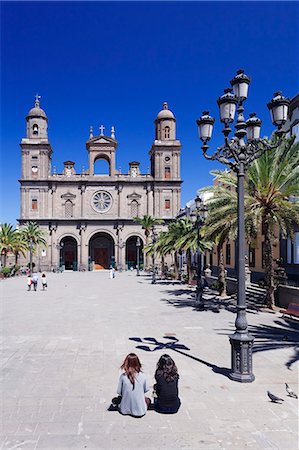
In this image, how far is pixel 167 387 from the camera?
5.65 metres

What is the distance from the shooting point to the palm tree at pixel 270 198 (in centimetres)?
1507

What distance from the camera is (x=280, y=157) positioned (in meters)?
15.4

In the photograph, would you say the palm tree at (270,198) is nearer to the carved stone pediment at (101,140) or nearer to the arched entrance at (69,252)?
the carved stone pediment at (101,140)

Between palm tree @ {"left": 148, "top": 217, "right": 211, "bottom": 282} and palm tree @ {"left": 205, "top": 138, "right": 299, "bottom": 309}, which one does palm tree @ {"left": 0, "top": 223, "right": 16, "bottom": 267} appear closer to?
palm tree @ {"left": 148, "top": 217, "right": 211, "bottom": 282}

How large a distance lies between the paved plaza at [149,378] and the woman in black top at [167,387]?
0.49 feet

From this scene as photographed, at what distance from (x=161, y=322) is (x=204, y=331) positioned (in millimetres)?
2049

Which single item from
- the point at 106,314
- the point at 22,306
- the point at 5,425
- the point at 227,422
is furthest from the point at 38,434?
the point at 22,306

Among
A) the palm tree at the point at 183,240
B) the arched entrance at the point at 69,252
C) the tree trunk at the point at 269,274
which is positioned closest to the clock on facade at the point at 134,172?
the arched entrance at the point at 69,252

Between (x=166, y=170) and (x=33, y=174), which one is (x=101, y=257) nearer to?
(x=33, y=174)

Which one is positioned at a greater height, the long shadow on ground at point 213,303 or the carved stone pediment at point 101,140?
the carved stone pediment at point 101,140

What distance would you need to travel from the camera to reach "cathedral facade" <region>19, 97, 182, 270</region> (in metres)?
51.6

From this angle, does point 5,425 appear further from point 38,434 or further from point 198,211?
point 198,211

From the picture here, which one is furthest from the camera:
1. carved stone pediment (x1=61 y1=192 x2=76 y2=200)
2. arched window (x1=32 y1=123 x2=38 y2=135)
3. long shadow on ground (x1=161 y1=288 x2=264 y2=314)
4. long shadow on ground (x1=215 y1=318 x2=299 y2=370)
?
carved stone pediment (x1=61 y1=192 x2=76 y2=200)

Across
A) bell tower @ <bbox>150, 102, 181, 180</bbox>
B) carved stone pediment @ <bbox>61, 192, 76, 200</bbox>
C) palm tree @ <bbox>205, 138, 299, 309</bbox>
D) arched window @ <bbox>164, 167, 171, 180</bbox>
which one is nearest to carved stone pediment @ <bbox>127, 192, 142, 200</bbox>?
bell tower @ <bbox>150, 102, 181, 180</bbox>
